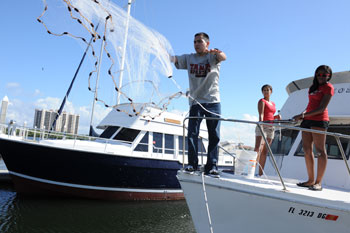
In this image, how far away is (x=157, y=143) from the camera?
449 inches

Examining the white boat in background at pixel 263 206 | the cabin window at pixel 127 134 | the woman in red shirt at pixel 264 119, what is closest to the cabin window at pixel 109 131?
the cabin window at pixel 127 134

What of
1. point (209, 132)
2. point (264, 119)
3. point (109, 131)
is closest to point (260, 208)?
point (209, 132)

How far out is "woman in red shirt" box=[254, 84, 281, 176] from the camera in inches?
199

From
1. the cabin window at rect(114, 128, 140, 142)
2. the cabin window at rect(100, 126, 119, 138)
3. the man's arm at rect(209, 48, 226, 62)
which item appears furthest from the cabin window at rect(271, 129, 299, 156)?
the cabin window at rect(100, 126, 119, 138)

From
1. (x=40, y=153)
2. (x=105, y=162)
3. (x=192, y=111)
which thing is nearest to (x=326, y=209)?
(x=192, y=111)

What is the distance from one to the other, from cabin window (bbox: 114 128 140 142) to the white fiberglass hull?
7.56m

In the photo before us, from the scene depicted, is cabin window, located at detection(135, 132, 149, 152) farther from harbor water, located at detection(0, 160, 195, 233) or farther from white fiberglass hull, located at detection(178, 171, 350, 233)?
white fiberglass hull, located at detection(178, 171, 350, 233)

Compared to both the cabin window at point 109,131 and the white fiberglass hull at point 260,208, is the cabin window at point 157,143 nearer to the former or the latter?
the cabin window at point 109,131

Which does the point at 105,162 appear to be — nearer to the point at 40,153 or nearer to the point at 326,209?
the point at 40,153

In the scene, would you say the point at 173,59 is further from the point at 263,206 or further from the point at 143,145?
the point at 143,145

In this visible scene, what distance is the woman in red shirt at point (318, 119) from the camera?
12.2 ft

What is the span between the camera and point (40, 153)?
30.8 ft

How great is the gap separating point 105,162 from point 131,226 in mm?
2733

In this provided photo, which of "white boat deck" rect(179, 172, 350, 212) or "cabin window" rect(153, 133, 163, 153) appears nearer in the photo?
"white boat deck" rect(179, 172, 350, 212)
